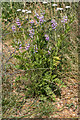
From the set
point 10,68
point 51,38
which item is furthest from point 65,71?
point 10,68

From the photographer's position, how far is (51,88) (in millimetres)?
2650

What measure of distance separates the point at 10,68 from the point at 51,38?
0.95 m

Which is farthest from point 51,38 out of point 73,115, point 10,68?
point 73,115

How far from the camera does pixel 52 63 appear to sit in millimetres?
2750

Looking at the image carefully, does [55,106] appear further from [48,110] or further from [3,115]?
[3,115]

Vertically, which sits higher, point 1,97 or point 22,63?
point 22,63

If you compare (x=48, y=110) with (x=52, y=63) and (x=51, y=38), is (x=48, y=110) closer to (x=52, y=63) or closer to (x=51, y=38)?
(x=52, y=63)

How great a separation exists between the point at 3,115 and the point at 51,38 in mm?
1676

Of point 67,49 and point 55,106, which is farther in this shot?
point 67,49

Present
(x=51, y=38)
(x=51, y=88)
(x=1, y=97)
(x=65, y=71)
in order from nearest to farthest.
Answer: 1. (x=1, y=97)
2. (x=51, y=88)
3. (x=65, y=71)
4. (x=51, y=38)

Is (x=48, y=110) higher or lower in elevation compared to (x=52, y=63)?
lower

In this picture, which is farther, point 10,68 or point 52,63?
point 10,68

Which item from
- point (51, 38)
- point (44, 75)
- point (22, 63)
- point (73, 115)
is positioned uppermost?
point (51, 38)

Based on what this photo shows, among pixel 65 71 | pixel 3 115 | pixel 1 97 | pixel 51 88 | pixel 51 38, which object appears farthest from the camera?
pixel 51 38
